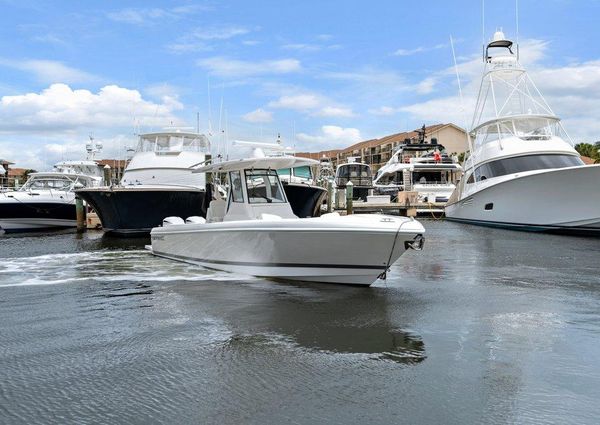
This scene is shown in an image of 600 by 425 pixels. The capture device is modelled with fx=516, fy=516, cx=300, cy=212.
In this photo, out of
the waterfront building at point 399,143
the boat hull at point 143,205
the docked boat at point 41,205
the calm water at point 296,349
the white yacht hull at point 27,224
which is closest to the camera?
the calm water at point 296,349

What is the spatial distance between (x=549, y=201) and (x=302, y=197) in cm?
1056

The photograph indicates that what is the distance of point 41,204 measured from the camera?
2558cm

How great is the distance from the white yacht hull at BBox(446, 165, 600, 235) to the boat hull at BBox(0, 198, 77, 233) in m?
21.2

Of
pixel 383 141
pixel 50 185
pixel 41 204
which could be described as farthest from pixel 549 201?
pixel 383 141

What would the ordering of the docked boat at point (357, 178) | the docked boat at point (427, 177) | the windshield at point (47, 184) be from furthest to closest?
the docked boat at point (357, 178) → the docked boat at point (427, 177) → the windshield at point (47, 184)

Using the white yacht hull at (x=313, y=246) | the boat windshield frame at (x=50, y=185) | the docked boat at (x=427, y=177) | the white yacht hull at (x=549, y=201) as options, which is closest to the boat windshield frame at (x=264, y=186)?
the white yacht hull at (x=313, y=246)

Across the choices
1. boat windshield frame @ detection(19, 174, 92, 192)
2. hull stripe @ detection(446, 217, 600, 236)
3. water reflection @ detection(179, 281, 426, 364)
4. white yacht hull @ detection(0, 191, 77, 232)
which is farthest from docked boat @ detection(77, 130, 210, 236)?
hull stripe @ detection(446, 217, 600, 236)


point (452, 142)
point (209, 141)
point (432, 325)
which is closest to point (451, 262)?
point (432, 325)

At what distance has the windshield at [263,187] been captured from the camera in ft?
37.3

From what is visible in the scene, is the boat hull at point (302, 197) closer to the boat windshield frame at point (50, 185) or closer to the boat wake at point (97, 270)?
the boat wake at point (97, 270)

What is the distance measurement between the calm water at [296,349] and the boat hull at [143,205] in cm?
891

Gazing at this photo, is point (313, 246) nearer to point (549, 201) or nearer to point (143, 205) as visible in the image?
point (143, 205)

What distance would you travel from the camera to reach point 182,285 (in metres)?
10.2

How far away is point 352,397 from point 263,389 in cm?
87
